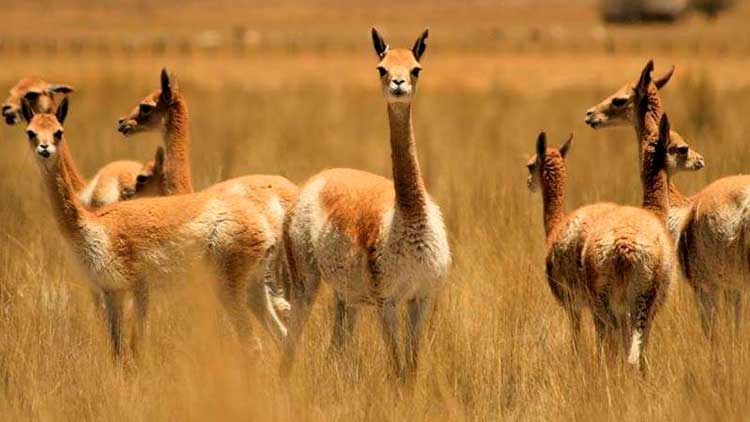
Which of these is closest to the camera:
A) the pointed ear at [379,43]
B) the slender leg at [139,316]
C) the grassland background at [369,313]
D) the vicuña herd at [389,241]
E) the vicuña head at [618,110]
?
the grassland background at [369,313]

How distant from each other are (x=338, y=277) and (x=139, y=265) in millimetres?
1208

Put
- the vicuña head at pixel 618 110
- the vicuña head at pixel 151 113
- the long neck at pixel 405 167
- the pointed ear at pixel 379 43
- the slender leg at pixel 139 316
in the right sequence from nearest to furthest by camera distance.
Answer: the long neck at pixel 405 167
the pointed ear at pixel 379 43
the slender leg at pixel 139 316
the vicuña head at pixel 618 110
the vicuña head at pixel 151 113

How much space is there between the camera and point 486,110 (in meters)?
19.3

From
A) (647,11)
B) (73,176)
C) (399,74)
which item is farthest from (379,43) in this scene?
(647,11)

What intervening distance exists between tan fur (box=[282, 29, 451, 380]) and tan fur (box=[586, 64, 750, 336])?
148 centimetres

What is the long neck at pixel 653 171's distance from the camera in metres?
6.99

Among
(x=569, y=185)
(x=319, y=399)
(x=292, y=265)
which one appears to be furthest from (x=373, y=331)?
(x=569, y=185)

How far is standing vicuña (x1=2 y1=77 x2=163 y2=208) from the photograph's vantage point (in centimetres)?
946

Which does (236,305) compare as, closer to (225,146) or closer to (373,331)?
(373,331)

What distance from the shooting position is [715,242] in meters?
7.04

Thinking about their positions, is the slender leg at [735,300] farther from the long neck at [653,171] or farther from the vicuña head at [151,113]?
the vicuña head at [151,113]

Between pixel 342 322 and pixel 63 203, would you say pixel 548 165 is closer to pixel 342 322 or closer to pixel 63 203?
pixel 342 322

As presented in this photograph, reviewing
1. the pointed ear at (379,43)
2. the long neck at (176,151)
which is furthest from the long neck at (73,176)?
the pointed ear at (379,43)

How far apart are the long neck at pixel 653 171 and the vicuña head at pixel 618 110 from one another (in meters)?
0.19
